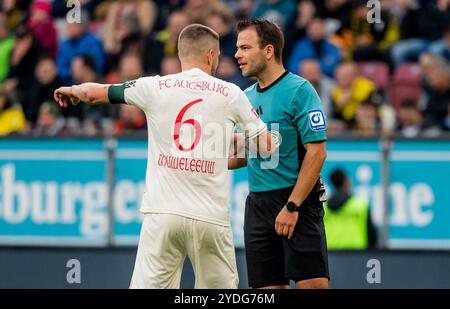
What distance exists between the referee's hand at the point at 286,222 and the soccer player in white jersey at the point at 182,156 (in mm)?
479

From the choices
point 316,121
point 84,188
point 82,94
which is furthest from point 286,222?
point 84,188

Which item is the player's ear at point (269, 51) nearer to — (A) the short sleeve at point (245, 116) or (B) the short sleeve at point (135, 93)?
(A) the short sleeve at point (245, 116)

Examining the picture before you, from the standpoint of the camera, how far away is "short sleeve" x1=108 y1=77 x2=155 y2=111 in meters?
8.17

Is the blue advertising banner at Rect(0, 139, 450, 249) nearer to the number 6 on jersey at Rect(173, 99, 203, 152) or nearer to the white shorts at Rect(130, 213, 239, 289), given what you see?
the white shorts at Rect(130, 213, 239, 289)

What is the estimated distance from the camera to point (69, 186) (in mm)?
13109

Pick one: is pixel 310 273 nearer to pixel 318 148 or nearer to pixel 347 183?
pixel 318 148

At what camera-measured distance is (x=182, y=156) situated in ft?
26.8

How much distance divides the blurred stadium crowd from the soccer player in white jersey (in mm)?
5367

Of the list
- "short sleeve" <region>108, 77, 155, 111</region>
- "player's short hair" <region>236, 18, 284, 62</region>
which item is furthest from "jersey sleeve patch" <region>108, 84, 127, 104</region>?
"player's short hair" <region>236, 18, 284, 62</region>

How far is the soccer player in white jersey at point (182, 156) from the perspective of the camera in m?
8.15

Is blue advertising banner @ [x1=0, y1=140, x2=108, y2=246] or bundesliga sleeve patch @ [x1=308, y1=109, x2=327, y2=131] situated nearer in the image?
bundesliga sleeve patch @ [x1=308, y1=109, x2=327, y2=131]
